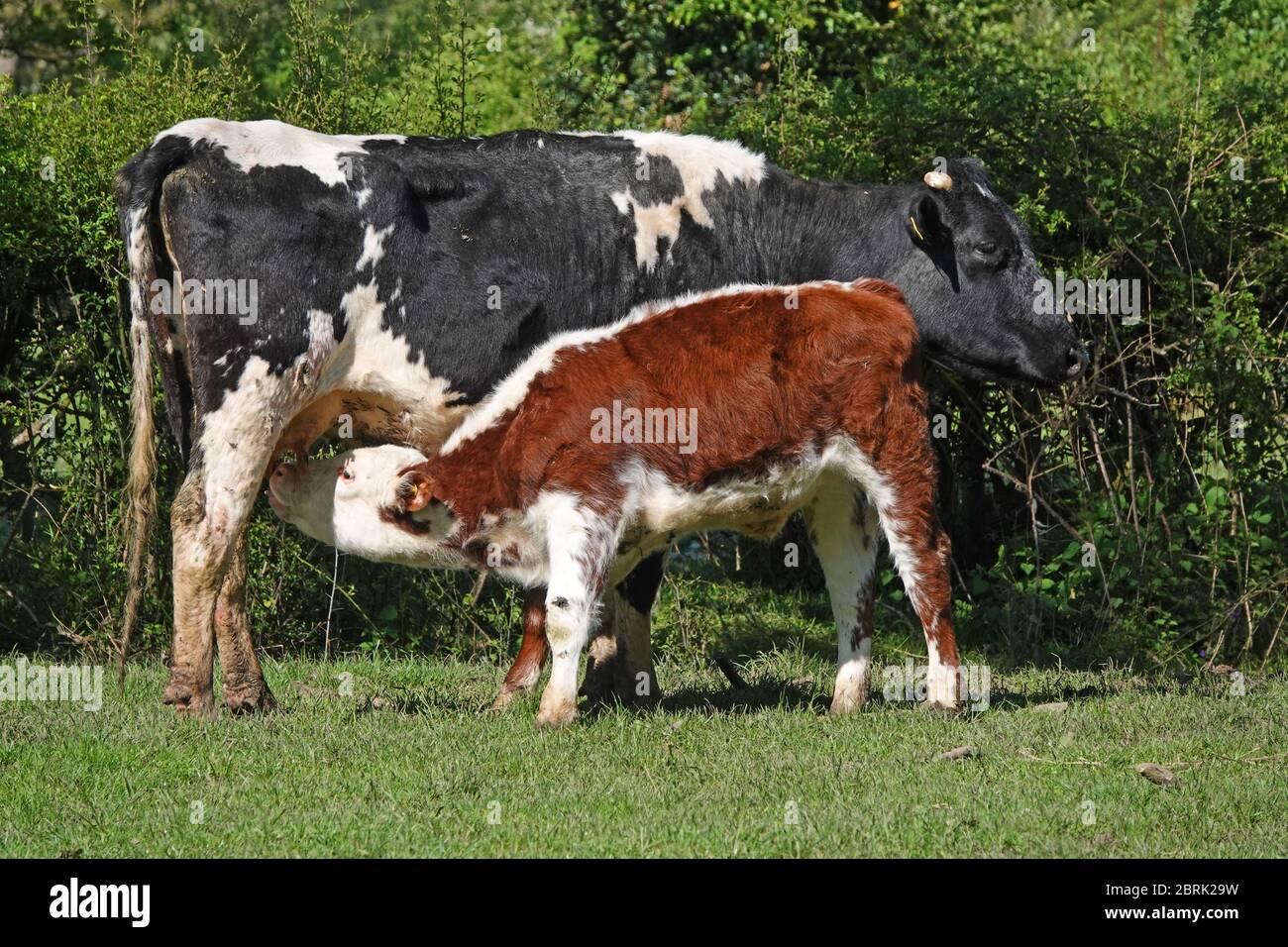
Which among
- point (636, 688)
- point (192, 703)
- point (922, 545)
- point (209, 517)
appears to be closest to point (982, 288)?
point (922, 545)

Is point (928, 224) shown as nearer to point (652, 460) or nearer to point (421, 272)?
point (652, 460)

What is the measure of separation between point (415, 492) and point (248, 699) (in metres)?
1.47

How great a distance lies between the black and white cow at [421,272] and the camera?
25.5 ft

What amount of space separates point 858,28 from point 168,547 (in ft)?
32.9

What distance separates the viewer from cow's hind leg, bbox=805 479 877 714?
8.22m

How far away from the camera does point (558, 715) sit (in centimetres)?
752

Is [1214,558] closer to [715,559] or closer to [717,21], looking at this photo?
[715,559]

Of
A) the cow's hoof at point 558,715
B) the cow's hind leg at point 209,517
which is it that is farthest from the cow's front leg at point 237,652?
the cow's hoof at point 558,715

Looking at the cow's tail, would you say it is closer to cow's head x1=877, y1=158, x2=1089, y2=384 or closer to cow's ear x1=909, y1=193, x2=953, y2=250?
cow's ear x1=909, y1=193, x2=953, y2=250

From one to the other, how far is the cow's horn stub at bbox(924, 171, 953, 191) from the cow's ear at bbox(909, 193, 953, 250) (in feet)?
0.18

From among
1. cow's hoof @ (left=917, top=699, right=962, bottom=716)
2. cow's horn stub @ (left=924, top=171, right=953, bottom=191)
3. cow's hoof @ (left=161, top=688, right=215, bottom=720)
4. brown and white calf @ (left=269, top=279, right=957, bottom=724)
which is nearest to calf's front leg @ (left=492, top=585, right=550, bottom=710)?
brown and white calf @ (left=269, top=279, right=957, bottom=724)

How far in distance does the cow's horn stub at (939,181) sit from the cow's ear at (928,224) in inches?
2.1

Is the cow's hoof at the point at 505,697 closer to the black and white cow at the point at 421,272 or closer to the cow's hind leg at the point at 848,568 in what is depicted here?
the black and white cow at the point at 421,272
